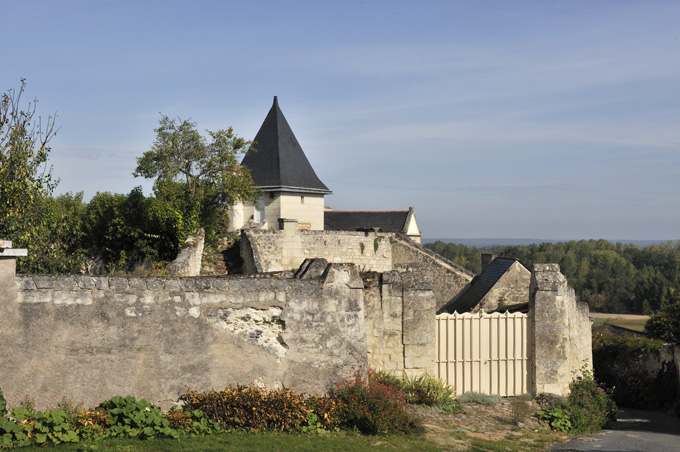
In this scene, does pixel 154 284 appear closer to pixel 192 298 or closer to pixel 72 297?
pixel 192 298

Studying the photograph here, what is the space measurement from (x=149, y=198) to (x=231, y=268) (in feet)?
11.3

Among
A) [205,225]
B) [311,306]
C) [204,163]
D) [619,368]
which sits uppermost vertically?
[204,163]

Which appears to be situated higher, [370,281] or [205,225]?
[205,225]

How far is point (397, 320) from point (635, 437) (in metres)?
3.92

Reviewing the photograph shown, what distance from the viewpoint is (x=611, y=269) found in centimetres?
9088

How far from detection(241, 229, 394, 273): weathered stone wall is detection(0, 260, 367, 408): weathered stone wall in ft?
34.4

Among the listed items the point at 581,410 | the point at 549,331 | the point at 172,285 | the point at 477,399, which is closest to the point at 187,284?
the point at 172,285

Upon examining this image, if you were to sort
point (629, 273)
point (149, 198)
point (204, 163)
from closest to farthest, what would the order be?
point (149, 198), point (204, 163), point (629, 273)

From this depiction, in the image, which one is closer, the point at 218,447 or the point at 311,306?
the point at 218,447

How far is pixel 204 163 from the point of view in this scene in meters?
24.3

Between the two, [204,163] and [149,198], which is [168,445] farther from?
[204,163]

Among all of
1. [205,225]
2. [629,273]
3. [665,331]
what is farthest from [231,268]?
[629,273]

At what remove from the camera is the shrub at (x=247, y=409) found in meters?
8.05

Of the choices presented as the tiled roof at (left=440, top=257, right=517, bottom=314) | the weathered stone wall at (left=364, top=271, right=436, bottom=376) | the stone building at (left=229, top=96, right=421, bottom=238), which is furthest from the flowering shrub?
the stone building at (left=229, top=96, right=421, bottom=238)
